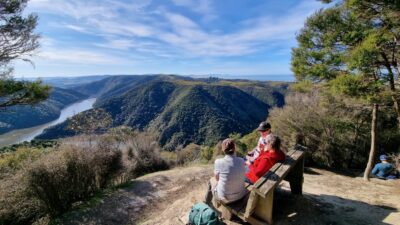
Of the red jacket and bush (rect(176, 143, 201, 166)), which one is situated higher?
the red jacket

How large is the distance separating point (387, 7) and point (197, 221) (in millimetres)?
6714

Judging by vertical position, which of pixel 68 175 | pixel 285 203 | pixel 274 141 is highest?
pixel 274 141

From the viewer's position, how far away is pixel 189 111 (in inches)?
4299

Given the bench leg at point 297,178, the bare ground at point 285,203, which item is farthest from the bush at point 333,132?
the bench leg at point 297,178

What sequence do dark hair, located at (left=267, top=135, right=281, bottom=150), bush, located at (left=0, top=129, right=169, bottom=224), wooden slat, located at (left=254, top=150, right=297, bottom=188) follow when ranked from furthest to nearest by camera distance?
bush, located at (left=0, top=129, right=169, bottom=224)
dark hair, located at (left=267, top=135, right=281, bottom=150)
wooden slat, located at (left=254, top=150, right=297, bottom=188)

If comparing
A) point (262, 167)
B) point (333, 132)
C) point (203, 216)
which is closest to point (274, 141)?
point (262, 167)

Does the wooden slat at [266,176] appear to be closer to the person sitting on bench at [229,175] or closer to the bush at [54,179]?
the person sitting on bench at [229,175]

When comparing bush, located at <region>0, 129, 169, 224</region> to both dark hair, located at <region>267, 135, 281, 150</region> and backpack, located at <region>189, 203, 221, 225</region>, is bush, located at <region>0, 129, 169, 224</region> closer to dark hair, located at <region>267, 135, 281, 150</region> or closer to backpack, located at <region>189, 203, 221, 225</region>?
backpack, located at <region>189, 203, 221, 225</region>

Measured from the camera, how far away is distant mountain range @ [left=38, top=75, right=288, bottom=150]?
90.4 meters

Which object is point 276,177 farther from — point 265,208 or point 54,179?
point 54,179

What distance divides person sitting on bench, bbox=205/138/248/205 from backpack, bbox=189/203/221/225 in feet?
1.13

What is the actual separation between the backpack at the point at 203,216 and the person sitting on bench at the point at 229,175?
0.34 meters

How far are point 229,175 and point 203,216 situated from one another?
71cm

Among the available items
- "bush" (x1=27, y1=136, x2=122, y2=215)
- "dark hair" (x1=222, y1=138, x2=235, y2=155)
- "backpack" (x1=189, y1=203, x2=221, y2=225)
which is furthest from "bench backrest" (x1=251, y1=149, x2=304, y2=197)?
"bush" (x1=27, y1=136, x2=122, y2=215)
